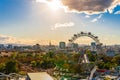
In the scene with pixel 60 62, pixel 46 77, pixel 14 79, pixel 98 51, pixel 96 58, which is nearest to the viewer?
pixel 46 77

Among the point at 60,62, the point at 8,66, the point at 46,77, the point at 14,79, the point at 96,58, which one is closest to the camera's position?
the point at 46,77

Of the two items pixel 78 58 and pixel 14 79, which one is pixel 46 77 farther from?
pixel 78 58

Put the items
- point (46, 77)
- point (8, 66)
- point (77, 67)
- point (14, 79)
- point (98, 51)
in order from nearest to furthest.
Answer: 1. point (46, 77)
2. point (14, 79)
3. point (8, 66)
4. point (77, 67)
5. point (98, 51)

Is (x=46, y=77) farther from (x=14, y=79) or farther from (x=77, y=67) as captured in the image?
(x=77, y=67)

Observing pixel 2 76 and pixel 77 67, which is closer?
pixel 2 76

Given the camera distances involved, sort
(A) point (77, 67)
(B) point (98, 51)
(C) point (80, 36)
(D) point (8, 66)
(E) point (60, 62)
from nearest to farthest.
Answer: (D) point (8, 66) < (A) point (77, 67) < (E) point (60, 62) < (C) point (80, 36) < (B) point (98, 51)

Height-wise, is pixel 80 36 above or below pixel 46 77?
above

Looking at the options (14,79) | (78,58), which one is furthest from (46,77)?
(78,58)

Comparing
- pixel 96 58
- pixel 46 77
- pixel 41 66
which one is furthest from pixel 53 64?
pixel 46 77

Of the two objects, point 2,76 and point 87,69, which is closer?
point 2,76
